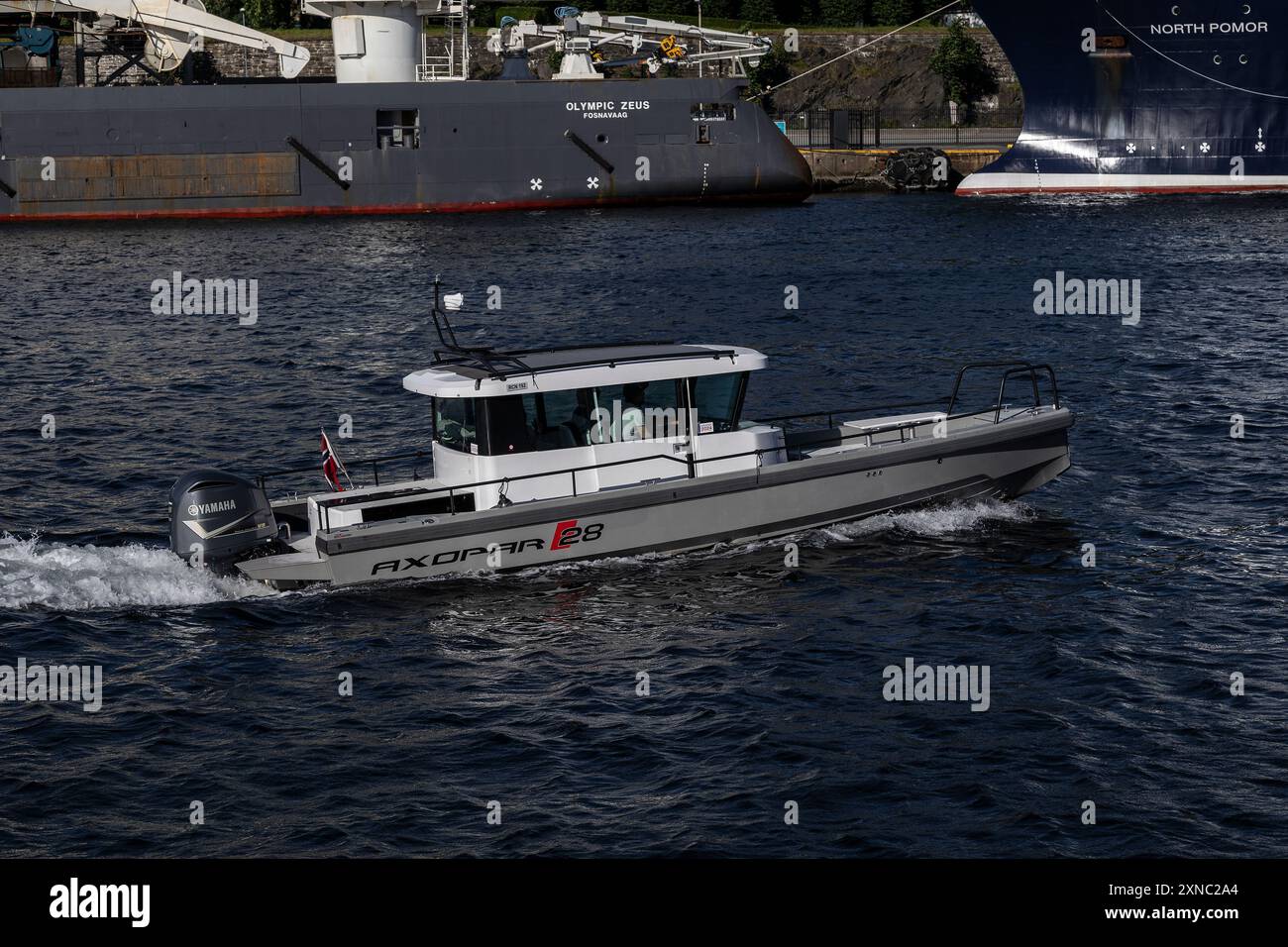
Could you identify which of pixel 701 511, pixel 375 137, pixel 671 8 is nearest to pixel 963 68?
pixel 671 8

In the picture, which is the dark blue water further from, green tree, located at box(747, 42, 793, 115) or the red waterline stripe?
green tree, located at box(747, 42, 793, 115)

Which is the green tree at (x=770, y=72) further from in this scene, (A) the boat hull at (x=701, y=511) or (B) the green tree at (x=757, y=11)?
(A) the boat hull at (x=701, y=511)

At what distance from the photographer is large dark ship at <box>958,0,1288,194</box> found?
74.0 meters

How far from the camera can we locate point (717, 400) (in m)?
23.7

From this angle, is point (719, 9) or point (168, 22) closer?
point (168, 22)

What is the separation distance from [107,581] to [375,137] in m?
55.4

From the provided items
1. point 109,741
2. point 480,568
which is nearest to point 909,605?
point 480,568

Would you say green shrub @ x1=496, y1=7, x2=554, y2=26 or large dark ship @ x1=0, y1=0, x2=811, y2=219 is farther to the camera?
green shrub @ x1=496, y1=7, x2=554, y2=26

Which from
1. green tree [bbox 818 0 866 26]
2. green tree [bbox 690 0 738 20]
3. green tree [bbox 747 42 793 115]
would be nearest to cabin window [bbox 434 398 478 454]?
green tree [bbox 747 42 793 115]

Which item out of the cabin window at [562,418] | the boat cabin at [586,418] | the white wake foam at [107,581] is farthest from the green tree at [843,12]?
the white wake foam at [107,581]

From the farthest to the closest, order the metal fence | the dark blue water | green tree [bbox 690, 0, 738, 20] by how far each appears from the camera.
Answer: green tree [bbox 690, 0, 738, 20] < the metal fence < the dark blue water

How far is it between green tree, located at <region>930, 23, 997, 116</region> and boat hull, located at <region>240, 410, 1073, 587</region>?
8179 cm

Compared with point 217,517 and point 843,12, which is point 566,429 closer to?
point 217,517

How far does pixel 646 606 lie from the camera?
21.7 meters
